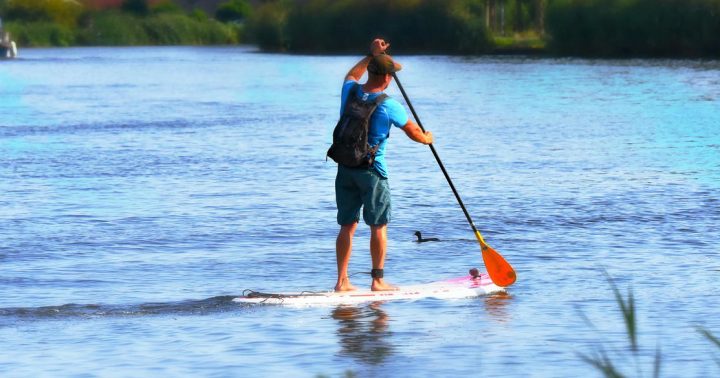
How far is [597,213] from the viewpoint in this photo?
15.1m

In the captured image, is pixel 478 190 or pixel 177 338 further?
pixel 478 190

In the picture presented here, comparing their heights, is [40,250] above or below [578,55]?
above

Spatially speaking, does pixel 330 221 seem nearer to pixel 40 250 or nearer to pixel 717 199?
pixel 40 250

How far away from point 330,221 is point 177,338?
5.65 meters

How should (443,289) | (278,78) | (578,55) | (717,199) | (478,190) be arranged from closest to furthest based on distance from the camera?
(443,289)
(717,199)
(478,190)
(278,78)
(578,55)

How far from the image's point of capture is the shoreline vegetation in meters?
69.4

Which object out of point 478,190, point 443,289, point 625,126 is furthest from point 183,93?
point 443,289

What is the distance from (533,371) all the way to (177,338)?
217 cm

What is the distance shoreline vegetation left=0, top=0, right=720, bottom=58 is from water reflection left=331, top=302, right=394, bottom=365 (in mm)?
58588

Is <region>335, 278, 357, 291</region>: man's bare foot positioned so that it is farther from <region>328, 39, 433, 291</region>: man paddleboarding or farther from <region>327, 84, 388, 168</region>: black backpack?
<region>327, 84, 388, 168</region>: black backpack

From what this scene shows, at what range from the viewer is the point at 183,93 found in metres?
47.4

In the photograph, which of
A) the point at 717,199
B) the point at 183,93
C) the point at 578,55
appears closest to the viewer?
the point at 717,199

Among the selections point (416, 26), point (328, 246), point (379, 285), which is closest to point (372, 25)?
point (416, 26)

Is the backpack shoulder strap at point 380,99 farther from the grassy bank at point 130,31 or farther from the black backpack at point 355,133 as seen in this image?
the grassy bank at point 130,31
